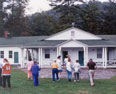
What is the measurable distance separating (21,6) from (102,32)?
1901cm

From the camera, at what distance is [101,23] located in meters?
58.8

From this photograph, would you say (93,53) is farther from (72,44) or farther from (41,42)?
(41,42)

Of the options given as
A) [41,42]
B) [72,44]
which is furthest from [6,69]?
[41,42]

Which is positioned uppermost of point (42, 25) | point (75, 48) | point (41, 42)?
point (42, 25)

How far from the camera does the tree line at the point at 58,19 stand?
57.2m

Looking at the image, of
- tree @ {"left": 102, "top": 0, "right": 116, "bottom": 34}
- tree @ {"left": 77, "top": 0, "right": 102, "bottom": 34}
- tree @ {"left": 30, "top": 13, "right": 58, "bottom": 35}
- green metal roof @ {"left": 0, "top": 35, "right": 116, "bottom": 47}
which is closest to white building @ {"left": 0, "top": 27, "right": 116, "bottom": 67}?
green metal roof @ {"left": 0, "top": 35, "right": 116, "bottom": 47}

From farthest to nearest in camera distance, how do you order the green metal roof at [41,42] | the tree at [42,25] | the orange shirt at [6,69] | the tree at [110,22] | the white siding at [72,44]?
1. the tree at [42,25]
2. the tree at [110,22]
3. the green metal roof at [41,42]
4. the white siding at [72,44]
5. the orange shirt at [6,69]

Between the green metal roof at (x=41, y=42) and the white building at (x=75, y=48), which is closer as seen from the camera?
the white building at (x=75, y=48)

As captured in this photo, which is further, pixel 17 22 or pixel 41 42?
pixel 17 22

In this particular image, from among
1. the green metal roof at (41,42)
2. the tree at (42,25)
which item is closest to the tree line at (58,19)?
the tree at (42,25)

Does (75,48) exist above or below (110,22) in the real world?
below

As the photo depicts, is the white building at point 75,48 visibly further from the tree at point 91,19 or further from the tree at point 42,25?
the tree at point 42,25

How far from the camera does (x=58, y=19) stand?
60.1 metres

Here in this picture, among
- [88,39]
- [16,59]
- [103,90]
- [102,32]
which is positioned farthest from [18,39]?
[103,90]
